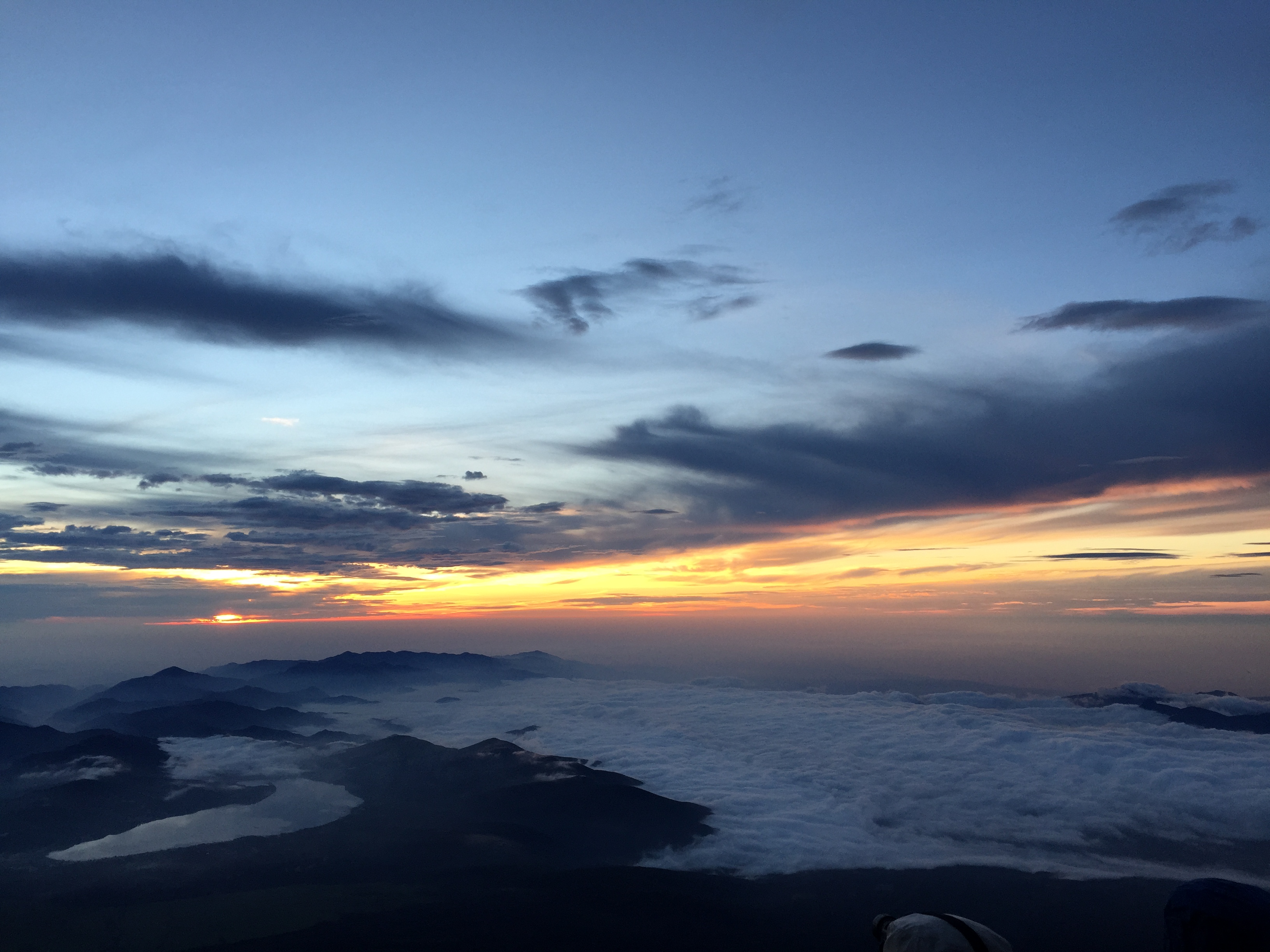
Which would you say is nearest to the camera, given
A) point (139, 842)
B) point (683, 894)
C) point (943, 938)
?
point (943, 938)

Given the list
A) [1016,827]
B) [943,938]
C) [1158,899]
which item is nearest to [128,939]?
[943,938]

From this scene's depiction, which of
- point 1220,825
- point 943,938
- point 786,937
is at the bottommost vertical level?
point 1220,825

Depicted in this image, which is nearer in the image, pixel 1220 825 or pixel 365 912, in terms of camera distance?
pixel 365 912

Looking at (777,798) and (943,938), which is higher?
(943,938)

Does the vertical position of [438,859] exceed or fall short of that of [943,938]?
it falls short

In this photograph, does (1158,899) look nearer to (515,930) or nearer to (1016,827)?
(1016,827)

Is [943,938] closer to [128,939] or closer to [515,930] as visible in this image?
[515,930]

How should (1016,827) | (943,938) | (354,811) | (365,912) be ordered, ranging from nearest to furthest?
(943,938), (365,912), (1016,827), (354,811)

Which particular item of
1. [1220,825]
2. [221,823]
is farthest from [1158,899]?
[221,823]

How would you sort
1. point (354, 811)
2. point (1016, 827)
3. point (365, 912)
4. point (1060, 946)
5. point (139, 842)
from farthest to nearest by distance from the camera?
1. point (354, 811)
2. point (1016, 827)
3. point (139, 842)
4. point (365, 912)
5. point (1060, 946)
